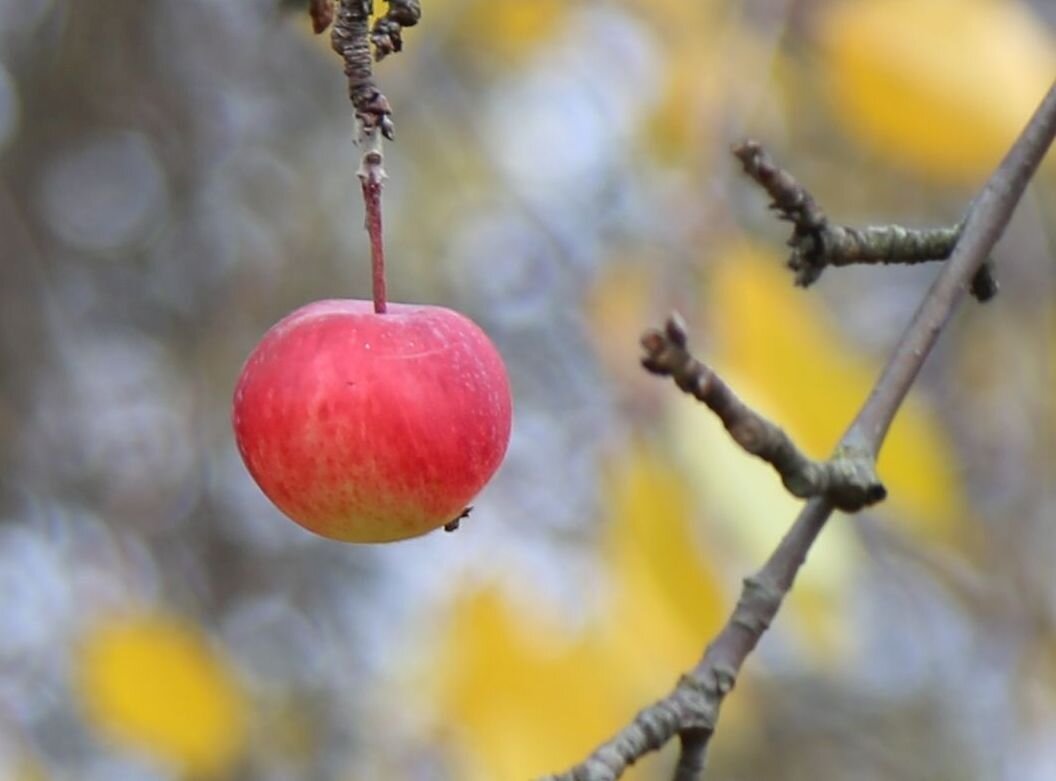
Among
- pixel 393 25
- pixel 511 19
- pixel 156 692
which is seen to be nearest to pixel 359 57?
pixel 393 25

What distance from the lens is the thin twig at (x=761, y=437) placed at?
0.51 m

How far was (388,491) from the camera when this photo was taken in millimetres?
583

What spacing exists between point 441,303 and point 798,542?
6.16ft

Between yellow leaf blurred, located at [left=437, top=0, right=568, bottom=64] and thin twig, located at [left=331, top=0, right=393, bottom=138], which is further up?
yellow leaf blurred, located at [left=437, top=0, right=568, bottom=64]

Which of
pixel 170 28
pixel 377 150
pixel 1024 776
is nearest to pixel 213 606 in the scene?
pixel 170 28

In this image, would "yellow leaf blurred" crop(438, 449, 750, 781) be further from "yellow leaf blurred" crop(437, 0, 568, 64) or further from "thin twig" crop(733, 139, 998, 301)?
"yellow leaf blurred" crop(437, 0, 568, 64)

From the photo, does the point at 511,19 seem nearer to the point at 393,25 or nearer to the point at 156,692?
the point at 156,692

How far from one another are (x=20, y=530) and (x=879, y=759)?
2.16 m

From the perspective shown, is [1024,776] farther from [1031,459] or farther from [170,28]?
[170,28]

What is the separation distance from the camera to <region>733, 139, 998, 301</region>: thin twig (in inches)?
27.2

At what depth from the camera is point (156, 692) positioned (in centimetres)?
186

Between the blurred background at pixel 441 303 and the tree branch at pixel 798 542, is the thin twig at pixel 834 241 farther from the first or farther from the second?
the blurred background at pixel 441 303

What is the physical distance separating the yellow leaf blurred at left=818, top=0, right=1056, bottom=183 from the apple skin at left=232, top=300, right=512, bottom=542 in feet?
2.16

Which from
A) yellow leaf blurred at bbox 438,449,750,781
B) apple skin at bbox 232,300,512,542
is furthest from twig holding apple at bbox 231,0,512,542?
yellow leaf blurred at bbox 438,449,750,781
